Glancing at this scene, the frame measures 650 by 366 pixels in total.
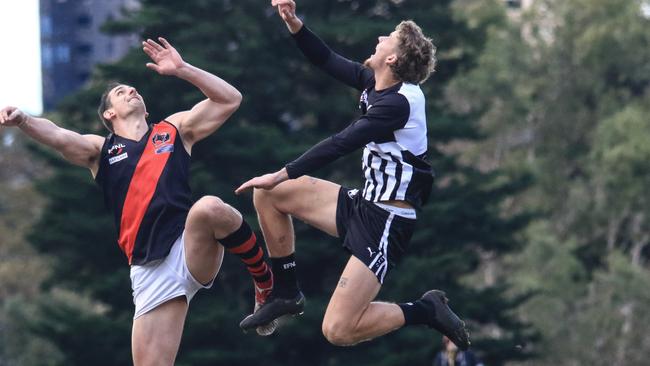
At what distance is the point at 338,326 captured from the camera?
9.66m

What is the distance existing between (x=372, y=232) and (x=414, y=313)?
755 mm

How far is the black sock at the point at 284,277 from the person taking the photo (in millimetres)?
9906

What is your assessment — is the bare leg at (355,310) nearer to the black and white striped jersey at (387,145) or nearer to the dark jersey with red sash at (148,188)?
the black and white striped jersey at (387,145)

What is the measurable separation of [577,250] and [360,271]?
34.0 m

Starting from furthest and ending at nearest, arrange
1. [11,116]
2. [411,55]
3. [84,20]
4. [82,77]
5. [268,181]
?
[84,20]
[82,77]
[411,55]
[11,116]
[268,181]

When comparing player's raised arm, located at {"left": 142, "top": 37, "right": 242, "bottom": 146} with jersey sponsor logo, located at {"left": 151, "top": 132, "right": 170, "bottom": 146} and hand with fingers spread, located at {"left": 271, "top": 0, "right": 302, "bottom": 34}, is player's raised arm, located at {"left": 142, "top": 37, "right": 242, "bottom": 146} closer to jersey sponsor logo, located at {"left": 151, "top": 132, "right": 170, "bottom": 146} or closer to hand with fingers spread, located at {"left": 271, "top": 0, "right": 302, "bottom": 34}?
jersey sponsor logo, located at {"left": 151, "top": 132, "right": 170, "bottom": 146}

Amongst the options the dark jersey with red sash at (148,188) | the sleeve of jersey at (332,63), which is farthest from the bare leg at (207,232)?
the sleeve of jersey at (332,63)

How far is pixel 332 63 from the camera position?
1004 centimetres

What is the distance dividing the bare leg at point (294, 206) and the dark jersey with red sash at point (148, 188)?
21.2 inches

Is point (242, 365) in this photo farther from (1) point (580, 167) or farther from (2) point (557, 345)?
(1) point (580, 167)

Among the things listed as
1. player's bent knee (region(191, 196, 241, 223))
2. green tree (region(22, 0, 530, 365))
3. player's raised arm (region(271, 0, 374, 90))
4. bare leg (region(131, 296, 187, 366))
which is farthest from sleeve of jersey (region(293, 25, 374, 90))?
green tree (region(22, 0, 530, 365))

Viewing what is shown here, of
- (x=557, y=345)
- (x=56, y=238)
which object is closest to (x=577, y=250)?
(x=557, y=345)

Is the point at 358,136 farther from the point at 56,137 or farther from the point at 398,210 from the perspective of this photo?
the point at 56,137

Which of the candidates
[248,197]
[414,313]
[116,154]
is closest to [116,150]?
[116,154]
